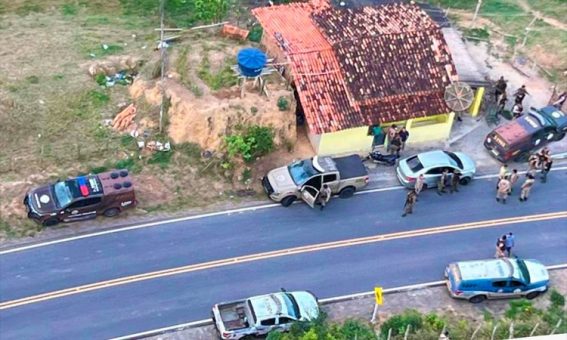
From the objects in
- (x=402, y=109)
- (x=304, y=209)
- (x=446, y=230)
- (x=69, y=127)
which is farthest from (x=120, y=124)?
(x=446, y=230)

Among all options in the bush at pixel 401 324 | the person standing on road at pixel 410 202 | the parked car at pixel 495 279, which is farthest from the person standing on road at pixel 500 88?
the bush at pixel 401 324

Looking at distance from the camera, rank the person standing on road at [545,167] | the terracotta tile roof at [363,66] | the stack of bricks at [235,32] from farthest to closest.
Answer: the stack of bricks at [235,32], the terracotta tile roof at [363,66], the person standing on road at [545,167]

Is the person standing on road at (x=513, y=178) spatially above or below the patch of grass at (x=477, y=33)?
below

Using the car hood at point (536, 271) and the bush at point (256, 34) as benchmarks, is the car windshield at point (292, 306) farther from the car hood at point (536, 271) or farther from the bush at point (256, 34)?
the bush at point (256, 34)

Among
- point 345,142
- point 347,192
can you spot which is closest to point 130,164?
point 347,192

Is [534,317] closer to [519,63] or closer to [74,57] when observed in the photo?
[519,63]
